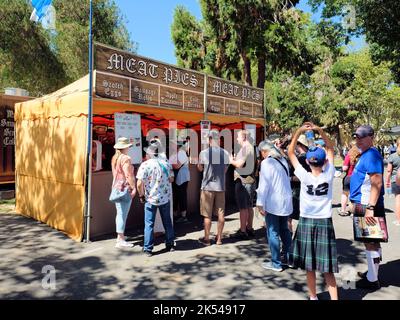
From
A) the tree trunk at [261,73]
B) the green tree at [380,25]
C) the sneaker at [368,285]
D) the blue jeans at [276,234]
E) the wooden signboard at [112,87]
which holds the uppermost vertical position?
the green tree at [380,25]

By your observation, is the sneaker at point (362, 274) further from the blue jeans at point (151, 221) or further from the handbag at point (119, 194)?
the handbag at point (119, 194)

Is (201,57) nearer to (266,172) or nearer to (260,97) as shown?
(260,97)

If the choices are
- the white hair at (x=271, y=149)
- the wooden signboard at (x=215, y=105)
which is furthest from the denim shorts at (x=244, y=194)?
the wooden signboard at (x=215, y=105)

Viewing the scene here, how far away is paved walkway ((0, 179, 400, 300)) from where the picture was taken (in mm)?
4418

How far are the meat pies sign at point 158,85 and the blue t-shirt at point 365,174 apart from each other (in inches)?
166

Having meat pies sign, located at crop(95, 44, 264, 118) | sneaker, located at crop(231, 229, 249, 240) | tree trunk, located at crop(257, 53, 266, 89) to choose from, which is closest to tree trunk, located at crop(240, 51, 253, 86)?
tree trunk, located at crop(257, 53, 266, 89)

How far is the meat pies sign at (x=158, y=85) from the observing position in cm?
646

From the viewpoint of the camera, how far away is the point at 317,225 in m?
3.86

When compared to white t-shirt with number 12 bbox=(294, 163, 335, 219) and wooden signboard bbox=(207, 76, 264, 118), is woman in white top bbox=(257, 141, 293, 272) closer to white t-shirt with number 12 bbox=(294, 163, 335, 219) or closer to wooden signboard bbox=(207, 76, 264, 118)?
white t-shirt with number 12 bbox=(294, 163, 335, 219)

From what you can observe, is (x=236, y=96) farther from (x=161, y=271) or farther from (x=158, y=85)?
(x=161, y=271)

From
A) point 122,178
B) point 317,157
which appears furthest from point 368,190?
point 122,178

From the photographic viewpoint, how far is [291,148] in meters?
4.16

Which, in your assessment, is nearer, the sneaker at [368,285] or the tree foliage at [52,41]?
the sneaker at [368,285]
